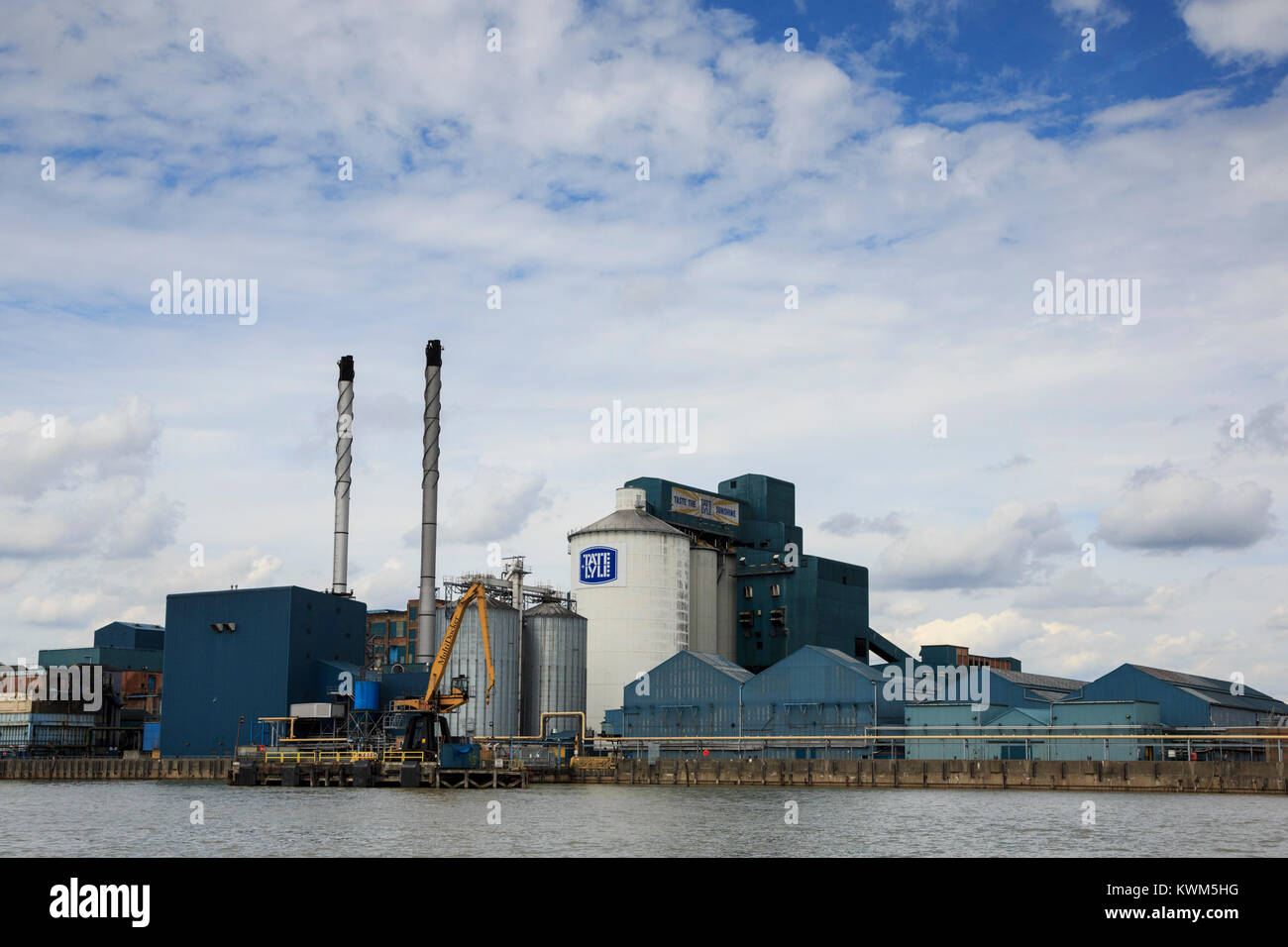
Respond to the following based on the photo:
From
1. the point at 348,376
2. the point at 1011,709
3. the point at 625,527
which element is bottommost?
the point at 1011,709

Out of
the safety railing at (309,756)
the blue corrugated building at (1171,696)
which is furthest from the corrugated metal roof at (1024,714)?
the safety railing at (309,756)

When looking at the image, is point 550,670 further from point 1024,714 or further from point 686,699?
point 1024,714

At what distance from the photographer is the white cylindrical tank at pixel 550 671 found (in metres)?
106

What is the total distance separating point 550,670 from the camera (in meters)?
106

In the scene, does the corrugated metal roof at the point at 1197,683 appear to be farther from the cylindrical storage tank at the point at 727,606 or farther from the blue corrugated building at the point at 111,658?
the blue corrugated building at the point at 111,658

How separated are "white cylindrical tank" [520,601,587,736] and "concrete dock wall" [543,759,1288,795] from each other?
12787mm

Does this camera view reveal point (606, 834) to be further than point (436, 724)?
No

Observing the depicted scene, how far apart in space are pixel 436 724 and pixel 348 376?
1436 inches

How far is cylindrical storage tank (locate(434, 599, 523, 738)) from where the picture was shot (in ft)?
331

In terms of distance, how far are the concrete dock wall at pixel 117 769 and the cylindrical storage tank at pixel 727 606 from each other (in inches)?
1843

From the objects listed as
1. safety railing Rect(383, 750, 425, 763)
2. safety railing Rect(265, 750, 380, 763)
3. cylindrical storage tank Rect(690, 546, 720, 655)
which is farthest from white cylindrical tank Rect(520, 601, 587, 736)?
safety railing Rect(265, 750, 380, 763)
